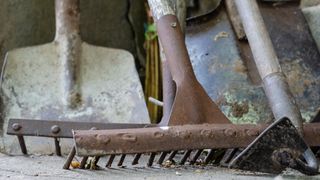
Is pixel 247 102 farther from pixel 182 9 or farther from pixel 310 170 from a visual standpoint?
pixel 310 170

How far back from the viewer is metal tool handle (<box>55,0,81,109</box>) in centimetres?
203

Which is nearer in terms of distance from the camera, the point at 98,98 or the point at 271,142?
the point at 271,142

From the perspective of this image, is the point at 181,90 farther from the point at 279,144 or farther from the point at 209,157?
the point at 279,144

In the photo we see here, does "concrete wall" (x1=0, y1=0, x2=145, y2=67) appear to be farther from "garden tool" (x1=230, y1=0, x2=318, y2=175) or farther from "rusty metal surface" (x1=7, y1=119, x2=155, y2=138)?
"garden tool" (x1=230, y1=0, x2=318, y2=175)

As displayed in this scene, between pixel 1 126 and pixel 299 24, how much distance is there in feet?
3.93

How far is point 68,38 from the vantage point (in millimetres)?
2074

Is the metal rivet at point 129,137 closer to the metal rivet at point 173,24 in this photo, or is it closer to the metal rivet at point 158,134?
the metal rivet at point 158,134

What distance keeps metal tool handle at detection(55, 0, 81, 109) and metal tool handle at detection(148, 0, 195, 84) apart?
50 cm

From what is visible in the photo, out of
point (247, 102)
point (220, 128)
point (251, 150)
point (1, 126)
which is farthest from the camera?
point (247, 102)

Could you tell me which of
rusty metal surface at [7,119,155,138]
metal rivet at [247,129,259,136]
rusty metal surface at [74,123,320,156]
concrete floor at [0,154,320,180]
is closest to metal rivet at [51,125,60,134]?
rusty metal surface at [7,119,155,138]

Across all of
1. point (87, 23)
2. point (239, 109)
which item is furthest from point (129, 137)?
point (87, 23)

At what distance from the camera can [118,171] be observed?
1353 mm

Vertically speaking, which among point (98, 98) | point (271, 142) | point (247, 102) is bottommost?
point (247, 102)

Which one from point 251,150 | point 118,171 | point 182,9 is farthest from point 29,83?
point 251,150
